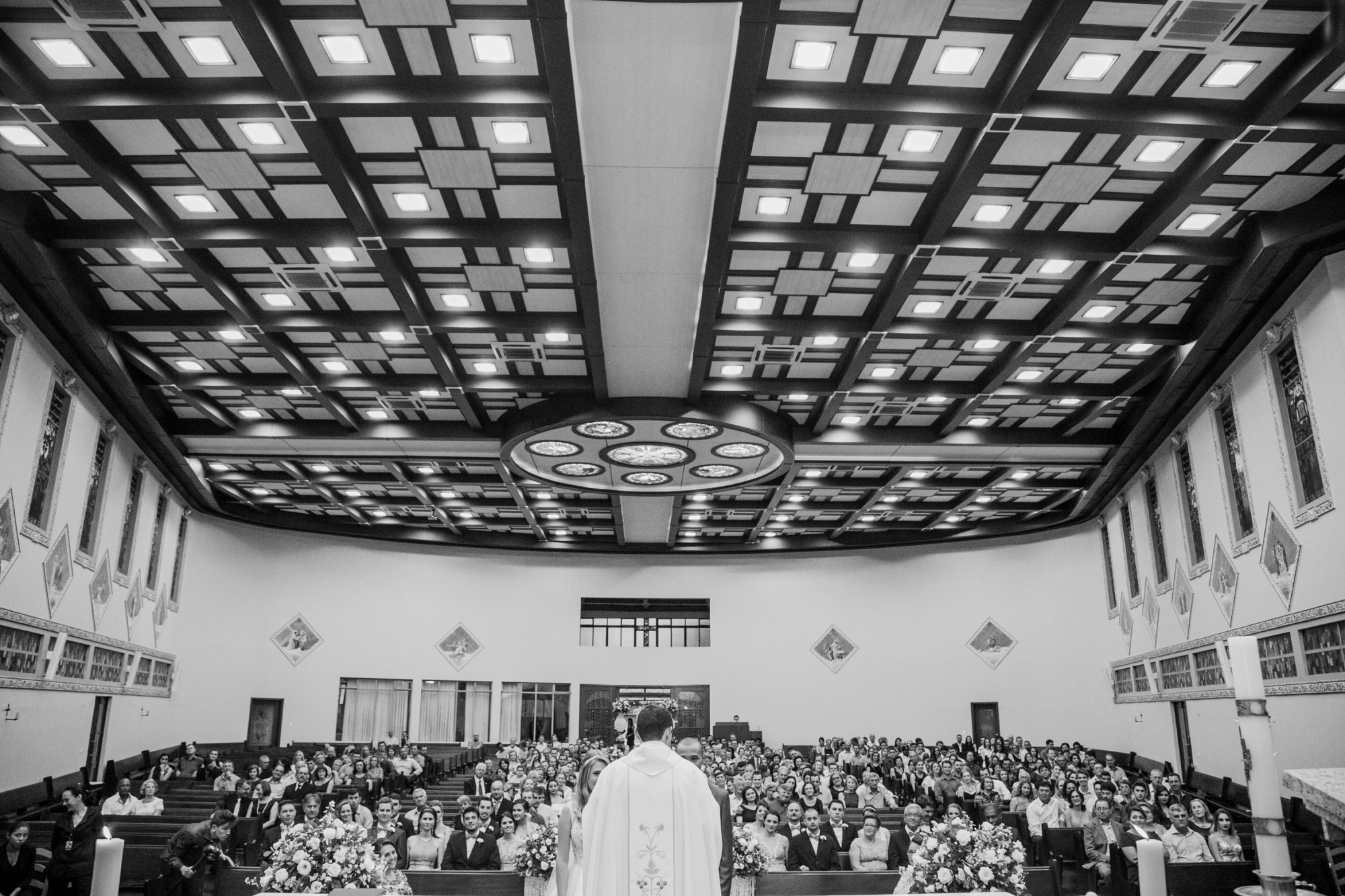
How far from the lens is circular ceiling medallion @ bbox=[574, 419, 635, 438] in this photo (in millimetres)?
15977

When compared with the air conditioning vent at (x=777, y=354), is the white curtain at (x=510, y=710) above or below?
below

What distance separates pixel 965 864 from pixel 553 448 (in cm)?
1279

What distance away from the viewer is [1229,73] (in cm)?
843

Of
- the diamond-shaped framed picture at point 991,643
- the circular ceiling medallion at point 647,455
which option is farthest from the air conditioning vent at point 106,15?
the diamond-shaped framed picture at point 991,643

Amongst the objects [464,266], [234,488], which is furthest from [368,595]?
[464,266]

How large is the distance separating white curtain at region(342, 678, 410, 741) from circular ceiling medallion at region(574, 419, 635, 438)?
13.5 meters

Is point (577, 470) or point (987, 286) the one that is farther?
point (577, 470)

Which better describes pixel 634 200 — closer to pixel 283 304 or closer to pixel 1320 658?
pixel 283 304

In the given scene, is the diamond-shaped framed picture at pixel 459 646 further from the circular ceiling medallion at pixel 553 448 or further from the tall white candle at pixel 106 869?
the tall white candle at pixel 106 869

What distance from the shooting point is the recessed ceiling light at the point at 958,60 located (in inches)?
320

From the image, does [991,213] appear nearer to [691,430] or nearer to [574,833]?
[691,430]

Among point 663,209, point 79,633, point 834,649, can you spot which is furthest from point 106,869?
point 834,649

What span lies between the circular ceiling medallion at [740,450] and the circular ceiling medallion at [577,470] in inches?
109

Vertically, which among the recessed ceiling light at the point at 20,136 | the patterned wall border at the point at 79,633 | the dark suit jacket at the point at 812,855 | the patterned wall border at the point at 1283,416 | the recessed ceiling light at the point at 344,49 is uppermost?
the recessed ceiling light at the point at 20,136
